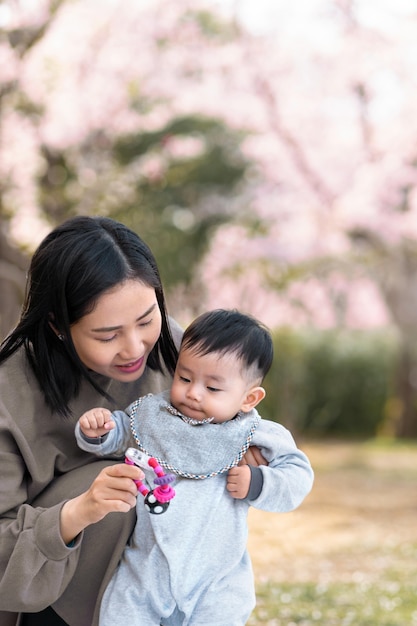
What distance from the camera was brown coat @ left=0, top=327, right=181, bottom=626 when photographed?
1.96 m

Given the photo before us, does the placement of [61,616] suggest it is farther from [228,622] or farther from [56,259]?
[56,259]

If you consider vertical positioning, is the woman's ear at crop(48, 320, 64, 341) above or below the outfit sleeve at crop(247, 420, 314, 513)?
above

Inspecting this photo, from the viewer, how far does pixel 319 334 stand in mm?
13195

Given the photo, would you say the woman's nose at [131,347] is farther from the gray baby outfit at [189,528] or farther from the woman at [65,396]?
the gray baby outfit at [189,528]

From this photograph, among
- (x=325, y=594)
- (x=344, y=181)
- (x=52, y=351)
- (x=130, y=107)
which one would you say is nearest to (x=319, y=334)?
(x=344, y=181)

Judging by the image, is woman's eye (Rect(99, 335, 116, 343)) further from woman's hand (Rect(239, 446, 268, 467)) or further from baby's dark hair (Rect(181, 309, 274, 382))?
woman's hand (Rect(239, 446, 268, 467))

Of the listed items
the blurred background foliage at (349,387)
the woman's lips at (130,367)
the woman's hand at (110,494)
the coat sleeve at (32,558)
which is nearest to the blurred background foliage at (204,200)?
the blurred background foliage at (349,387)

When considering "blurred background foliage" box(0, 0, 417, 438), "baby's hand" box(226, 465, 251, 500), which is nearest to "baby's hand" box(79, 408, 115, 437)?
"baby's hand" box(226, 465, 251, 500)

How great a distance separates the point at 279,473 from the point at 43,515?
50 cm

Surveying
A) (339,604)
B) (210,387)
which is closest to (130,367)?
(210,387)

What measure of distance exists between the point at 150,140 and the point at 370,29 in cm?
294

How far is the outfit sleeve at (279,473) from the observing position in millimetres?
2061

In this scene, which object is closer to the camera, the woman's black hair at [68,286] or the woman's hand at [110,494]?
the woman's hand at [110,494]

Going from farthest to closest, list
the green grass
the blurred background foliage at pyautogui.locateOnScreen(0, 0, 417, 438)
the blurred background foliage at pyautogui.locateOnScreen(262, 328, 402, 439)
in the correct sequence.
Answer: the blurred background foliage at pyautogui.locateOnScreen(262, 328, 402, 439), the blurred background foliage at pyautogui.locateOnScreen(0, 0, 417, 438), the green grass
